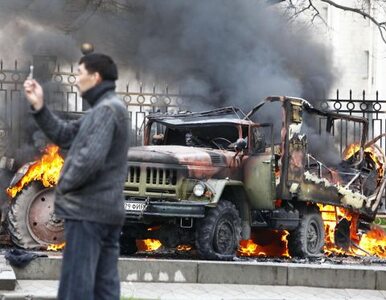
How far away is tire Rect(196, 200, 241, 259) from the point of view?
1254 cm

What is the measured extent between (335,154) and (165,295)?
23.5ft

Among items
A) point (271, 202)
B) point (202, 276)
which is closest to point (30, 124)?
point (271, 202)

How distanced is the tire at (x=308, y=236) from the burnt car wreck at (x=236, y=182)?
2cm

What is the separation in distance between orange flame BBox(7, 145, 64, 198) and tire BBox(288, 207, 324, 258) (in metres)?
3.56

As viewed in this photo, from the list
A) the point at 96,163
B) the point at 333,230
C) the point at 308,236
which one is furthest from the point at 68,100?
the point at 96,163

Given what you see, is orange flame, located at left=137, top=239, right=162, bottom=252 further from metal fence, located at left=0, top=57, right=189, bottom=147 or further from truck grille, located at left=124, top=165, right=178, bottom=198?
truck grille, located at left=124, top=165, right=178, bottom=198

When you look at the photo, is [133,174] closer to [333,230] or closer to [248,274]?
[248,274]

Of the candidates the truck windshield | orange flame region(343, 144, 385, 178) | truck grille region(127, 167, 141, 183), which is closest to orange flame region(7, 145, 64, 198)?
truck grille region(127, 167, 141, 183)

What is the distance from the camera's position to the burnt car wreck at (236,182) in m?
12.7

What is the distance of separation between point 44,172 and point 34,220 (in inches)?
27.7

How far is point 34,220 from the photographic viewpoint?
14.1 m

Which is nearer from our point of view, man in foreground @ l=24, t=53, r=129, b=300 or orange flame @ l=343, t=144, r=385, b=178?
man in foreground @ l=24, t=53, r=129, b=300

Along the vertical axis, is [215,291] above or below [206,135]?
below

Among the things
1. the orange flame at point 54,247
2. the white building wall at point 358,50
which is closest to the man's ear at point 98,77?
the orange flame at point 54,247
